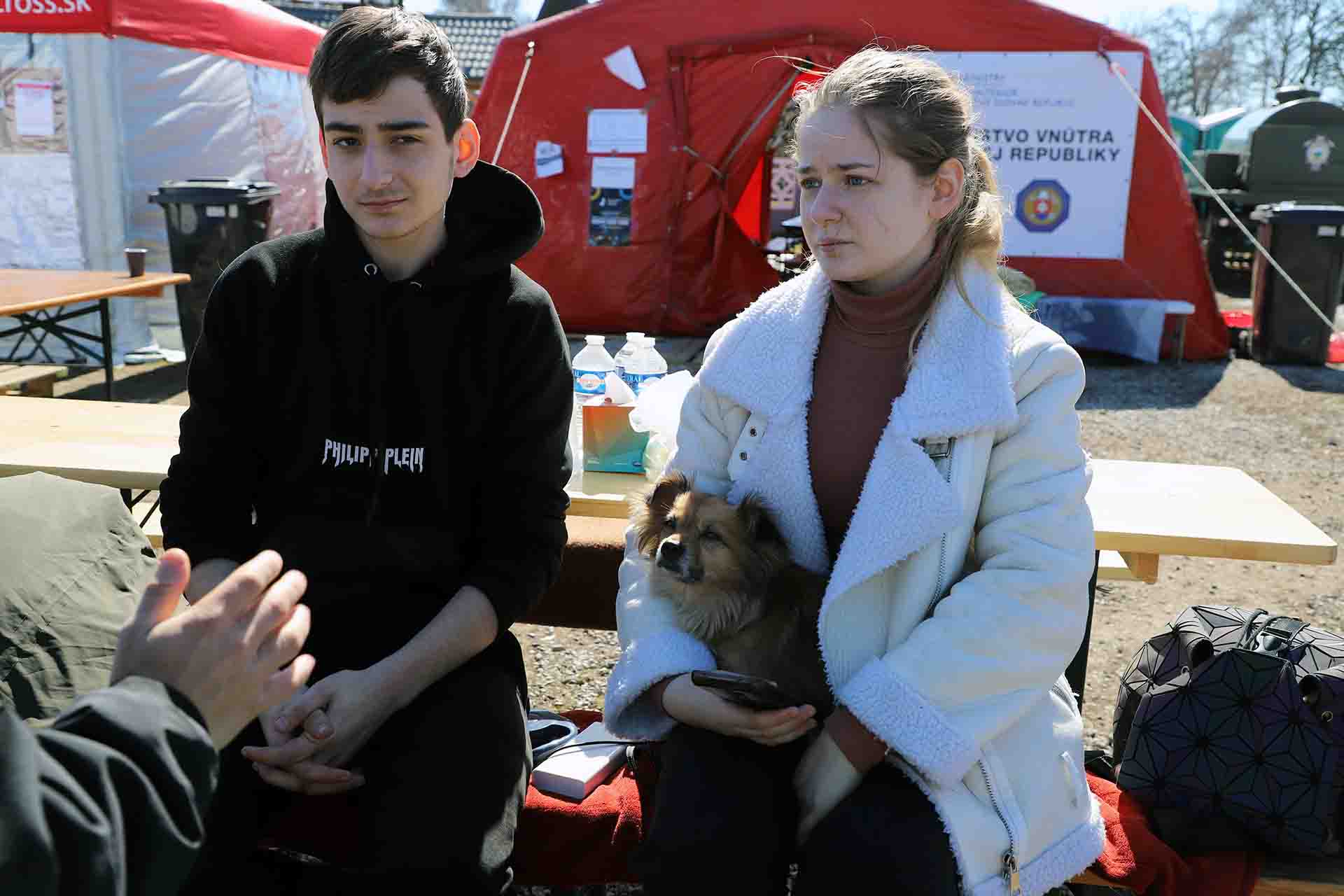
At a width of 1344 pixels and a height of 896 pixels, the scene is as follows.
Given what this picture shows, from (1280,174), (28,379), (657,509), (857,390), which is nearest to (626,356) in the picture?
(657,509)

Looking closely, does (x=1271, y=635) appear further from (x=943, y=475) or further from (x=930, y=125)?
(x=930, y=125)

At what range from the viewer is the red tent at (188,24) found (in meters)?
9.37

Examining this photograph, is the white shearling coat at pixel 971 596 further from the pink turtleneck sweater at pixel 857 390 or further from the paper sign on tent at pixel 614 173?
the paper sign on tent at pixel 614 173

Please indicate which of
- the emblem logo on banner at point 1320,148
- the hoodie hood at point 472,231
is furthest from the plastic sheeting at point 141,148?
the emblem logo on banner at point 1320,148

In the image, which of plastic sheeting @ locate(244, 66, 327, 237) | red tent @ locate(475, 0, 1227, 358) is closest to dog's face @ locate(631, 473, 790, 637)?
red tent @ locate(475, 0, 1227, 358)

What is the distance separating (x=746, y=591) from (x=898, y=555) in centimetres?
34

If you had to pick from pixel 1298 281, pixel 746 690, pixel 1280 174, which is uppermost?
pixel 1280 174

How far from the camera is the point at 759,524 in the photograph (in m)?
2.20

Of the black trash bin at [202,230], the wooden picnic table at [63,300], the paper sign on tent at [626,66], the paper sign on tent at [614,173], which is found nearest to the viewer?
the wooden picnic table at [63,300]

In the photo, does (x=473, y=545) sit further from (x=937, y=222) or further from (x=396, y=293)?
(x=937, y=222)

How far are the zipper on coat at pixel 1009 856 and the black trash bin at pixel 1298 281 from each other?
958cm

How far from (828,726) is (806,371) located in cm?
70

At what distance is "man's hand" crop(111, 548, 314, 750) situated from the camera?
4.09ft

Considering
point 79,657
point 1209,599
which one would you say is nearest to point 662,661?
point 79,657
